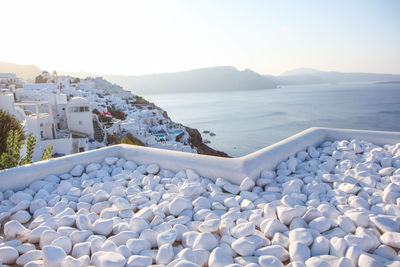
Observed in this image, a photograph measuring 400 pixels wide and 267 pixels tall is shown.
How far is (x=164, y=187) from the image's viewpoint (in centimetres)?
255

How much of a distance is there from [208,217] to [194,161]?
2.97 feet

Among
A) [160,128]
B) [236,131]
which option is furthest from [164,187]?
[236,131]

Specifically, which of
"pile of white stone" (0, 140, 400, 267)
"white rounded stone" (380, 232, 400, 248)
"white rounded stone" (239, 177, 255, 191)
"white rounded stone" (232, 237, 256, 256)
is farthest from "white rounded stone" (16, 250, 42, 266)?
"white rounded stone" (380, 232, 400, 248)

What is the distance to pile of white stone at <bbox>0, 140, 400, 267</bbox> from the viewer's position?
154cm

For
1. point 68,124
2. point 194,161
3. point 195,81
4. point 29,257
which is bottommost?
point 68,124

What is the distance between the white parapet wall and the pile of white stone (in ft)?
0.31

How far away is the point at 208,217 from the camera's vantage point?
196 centimetres

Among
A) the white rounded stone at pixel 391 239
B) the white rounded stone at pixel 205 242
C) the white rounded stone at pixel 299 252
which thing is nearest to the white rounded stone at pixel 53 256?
the white rounded stone at pixel 205 242

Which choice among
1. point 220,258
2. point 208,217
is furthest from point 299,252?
point 208,217

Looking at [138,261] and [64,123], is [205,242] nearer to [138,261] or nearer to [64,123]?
[138,261]

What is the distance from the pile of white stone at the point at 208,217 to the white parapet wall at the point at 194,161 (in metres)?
0.10

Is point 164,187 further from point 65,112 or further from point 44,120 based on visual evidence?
point 65,112

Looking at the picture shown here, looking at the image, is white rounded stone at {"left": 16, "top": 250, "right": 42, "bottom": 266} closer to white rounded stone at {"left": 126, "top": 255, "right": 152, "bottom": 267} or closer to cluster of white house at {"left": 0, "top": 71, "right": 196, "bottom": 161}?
white rounded stone at {"left": 126, "top": 255, "right": 152, "bottom": 267}

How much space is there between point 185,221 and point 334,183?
1345 millimetres
